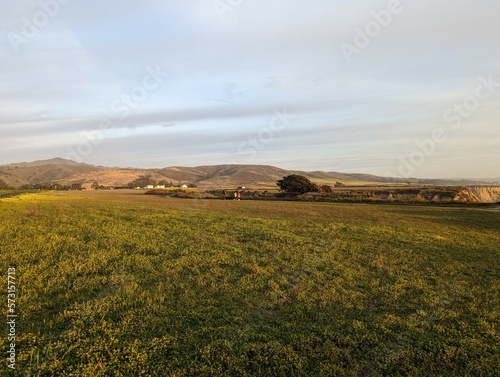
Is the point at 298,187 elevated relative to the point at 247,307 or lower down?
elevated

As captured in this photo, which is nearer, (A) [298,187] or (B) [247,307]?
(B) [247,307]

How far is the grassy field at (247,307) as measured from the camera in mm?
5906

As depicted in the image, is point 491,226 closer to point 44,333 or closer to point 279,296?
point 279,296

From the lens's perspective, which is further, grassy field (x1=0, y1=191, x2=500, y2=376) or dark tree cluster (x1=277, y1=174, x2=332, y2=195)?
dark tree cluster (x1=277, y1=174, x2=332, y2=195)

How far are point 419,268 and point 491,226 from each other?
17.2 m

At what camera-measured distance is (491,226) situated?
24.7 metres

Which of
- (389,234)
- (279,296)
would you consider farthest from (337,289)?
(389,234)

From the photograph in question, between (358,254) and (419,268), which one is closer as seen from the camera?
(419,268)

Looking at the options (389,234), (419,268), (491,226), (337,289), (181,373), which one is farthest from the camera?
(491,226)

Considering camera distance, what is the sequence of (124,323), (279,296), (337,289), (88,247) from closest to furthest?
(124,323) → (279,296) → (337,289) → (88,247)

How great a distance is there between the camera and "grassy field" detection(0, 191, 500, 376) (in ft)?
19.4

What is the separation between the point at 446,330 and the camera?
7.41 m

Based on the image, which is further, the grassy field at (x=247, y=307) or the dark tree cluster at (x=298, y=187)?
the dark tree cluster at (x=298, y=187)

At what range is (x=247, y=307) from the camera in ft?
27.7
